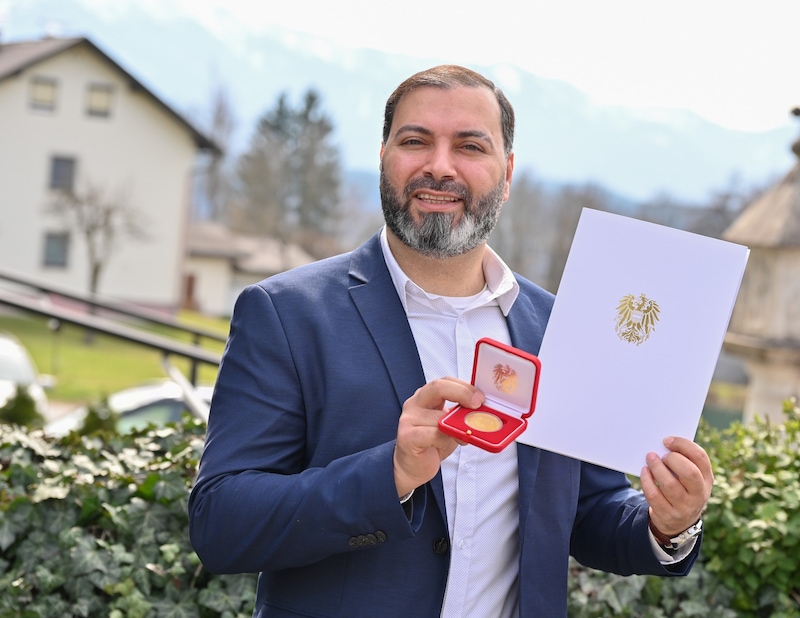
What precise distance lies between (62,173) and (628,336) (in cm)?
4628

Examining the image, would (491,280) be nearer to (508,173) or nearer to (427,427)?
(508,173)

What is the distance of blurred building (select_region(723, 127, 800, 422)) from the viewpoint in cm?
672

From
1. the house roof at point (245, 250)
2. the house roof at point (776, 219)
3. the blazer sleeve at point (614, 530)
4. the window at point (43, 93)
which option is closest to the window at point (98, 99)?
the window at point (43, 93)

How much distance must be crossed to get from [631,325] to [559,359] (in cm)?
18

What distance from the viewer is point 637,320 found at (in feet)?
7.45

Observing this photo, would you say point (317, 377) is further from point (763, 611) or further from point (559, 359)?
point (763, 611)

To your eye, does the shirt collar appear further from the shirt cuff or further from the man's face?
the shirt cuff

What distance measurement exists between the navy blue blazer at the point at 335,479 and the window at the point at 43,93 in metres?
44.8

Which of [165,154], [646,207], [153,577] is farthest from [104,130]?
[153,577]

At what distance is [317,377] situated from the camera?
2.23 m

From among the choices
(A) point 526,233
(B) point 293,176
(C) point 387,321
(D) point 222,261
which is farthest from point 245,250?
(C) point 387,321

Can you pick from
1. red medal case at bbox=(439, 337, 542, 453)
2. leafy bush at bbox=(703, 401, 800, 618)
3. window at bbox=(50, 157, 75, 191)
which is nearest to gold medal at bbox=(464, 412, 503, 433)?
red medal case at bbox=(439, 337, 542, 453)

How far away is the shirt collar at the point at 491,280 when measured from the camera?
2434 millimetres

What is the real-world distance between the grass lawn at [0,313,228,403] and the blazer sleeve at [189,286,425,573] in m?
27.1
